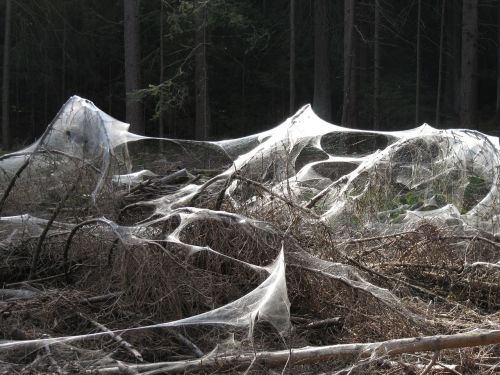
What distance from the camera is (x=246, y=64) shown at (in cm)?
2917

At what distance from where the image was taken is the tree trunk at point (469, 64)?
18950mm

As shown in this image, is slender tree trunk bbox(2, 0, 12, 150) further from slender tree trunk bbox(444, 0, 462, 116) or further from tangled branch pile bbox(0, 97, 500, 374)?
slender tree trunk bbox(444, 0, 462, 116)

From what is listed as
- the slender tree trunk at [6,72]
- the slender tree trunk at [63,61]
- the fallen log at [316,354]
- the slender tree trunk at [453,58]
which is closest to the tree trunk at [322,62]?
the slender tree trunk at [453,58]

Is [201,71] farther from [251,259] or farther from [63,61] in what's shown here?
[251,259]

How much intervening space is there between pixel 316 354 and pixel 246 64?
25.6m

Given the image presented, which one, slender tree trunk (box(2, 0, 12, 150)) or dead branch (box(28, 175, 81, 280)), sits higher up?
slender tree trunk (box(2, 0, 12, 150))

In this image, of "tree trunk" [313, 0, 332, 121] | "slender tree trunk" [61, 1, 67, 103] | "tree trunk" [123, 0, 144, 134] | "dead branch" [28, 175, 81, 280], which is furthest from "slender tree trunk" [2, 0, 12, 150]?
"dead branch" [28, 175, 81, 280]

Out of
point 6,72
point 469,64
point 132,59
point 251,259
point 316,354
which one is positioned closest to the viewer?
point 316,354

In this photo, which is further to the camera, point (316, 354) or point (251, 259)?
point (251, 259)

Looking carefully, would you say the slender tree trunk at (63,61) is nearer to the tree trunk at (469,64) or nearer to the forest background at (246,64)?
the forest background at (246,64)

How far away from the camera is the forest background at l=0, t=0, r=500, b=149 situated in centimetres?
2397

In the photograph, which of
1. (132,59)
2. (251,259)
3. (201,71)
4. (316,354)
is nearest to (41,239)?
(251,259)

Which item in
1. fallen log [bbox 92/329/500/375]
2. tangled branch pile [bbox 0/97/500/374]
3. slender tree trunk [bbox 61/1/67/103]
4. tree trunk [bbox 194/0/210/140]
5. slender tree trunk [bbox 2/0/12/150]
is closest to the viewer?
fallen log [bbox 92/329/500/375]

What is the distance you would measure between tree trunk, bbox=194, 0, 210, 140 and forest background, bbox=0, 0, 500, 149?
0.29 feet
